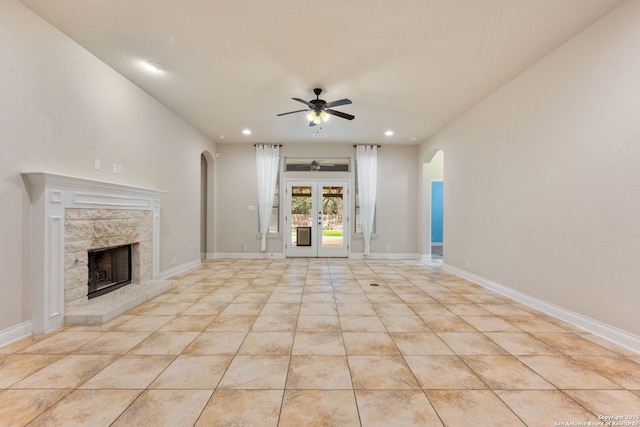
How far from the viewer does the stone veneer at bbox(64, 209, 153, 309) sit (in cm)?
295

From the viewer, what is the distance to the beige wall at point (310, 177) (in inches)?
295

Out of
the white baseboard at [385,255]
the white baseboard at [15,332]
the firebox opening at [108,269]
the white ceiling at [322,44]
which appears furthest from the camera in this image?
the white baseboard at [385,255]

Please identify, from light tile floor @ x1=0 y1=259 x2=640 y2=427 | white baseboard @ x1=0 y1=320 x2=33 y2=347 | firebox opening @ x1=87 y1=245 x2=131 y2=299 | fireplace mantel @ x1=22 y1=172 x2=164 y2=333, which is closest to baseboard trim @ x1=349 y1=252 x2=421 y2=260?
light tile floor @ x1=0 y1=259 x2=640 y2=427

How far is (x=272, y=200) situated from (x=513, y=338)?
5.84 m

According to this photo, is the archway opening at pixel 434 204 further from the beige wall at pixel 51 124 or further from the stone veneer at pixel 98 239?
the beige wall at pixel 51 124

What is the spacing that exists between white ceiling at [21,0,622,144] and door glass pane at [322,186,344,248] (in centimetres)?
302

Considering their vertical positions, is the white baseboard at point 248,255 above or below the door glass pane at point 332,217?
below

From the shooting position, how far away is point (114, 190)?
357 cm

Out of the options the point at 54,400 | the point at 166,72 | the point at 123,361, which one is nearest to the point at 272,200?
the point at 166,72

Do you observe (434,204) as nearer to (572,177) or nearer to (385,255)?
(385,255)

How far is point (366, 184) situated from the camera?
747 cm

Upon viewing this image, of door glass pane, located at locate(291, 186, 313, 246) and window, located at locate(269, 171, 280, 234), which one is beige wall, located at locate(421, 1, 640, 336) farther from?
window, located at locate(269, 171, 280, 234)

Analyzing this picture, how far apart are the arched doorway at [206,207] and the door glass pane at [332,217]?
2943mm

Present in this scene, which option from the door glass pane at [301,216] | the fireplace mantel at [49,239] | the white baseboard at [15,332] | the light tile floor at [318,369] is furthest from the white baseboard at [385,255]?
the white baseboard at [15,332]
